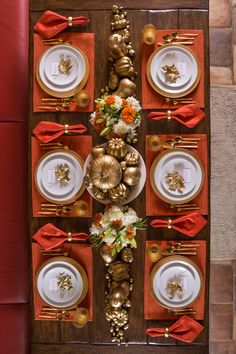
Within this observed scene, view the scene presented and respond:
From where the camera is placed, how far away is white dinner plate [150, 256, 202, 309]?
71.7 inches

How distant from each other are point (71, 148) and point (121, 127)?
11.8 inches

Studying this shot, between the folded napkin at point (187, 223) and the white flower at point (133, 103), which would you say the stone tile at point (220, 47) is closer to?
the white flower at point (133, 103)

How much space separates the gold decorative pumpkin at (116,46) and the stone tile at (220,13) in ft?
2.89

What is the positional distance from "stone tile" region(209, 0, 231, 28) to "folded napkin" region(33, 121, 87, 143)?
1.14 meters

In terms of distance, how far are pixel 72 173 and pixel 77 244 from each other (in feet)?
1.06

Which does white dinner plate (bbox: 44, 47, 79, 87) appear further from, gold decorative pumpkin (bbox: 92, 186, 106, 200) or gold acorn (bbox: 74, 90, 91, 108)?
gold decorative pumpkin (bbox: 92, 186, 106, 200)

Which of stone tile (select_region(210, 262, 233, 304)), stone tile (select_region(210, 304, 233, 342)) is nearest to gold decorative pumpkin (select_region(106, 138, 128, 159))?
stone tile (select_region(210, 262, 233, 304))

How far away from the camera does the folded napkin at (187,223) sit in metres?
1.80

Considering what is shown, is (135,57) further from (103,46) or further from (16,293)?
(16,293)

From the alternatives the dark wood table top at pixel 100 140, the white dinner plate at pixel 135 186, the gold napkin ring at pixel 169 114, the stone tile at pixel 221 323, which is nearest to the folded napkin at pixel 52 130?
the dark wood table top at pixel 100 140

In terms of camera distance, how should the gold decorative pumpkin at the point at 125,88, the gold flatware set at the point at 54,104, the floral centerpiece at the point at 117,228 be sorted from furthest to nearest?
the gold flatware set at the point at 54,104 < the gold decorative pumpkin at the point at 125,88 < the floral centerpiece at the point at 117,228

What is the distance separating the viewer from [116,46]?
173cm

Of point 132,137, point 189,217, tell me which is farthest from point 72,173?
point 189,217

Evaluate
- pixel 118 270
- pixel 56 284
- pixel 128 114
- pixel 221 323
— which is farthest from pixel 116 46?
pixel 221 323
